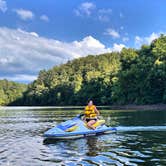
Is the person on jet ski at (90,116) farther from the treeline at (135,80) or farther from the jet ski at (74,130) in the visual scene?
the treeline at (135,80)

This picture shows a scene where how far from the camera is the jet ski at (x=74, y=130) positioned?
2770cm

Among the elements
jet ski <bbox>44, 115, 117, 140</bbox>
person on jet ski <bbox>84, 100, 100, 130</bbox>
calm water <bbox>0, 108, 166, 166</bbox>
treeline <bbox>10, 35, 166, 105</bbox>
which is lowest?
calm water <bbox>0, 108, 166, 166</bbox>

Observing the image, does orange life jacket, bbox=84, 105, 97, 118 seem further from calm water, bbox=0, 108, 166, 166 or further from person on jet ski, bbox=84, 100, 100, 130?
calm water, bbox=0, 108, 166, 166

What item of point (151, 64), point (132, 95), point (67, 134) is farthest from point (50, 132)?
point (132, 95)

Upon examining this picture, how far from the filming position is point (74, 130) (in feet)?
94.8

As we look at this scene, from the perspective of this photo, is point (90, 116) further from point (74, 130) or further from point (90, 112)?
point (74, 130)

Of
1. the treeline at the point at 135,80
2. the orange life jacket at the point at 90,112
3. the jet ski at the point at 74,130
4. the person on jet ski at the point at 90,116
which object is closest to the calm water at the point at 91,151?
the jet ski at the point at 74,130

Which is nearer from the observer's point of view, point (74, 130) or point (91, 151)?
point (91, 151)

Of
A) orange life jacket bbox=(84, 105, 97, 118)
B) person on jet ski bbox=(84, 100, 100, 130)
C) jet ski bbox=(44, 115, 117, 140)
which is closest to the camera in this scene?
jet ski bbox=(44, 115, 117, 140)

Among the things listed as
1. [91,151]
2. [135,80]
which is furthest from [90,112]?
[135,80]

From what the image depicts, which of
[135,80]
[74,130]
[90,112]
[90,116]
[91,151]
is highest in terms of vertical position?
[135,80]

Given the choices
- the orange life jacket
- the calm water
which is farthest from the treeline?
the calm water

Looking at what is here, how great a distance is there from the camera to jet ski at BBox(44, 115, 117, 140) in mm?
27703

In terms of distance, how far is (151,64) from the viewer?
358 ft
